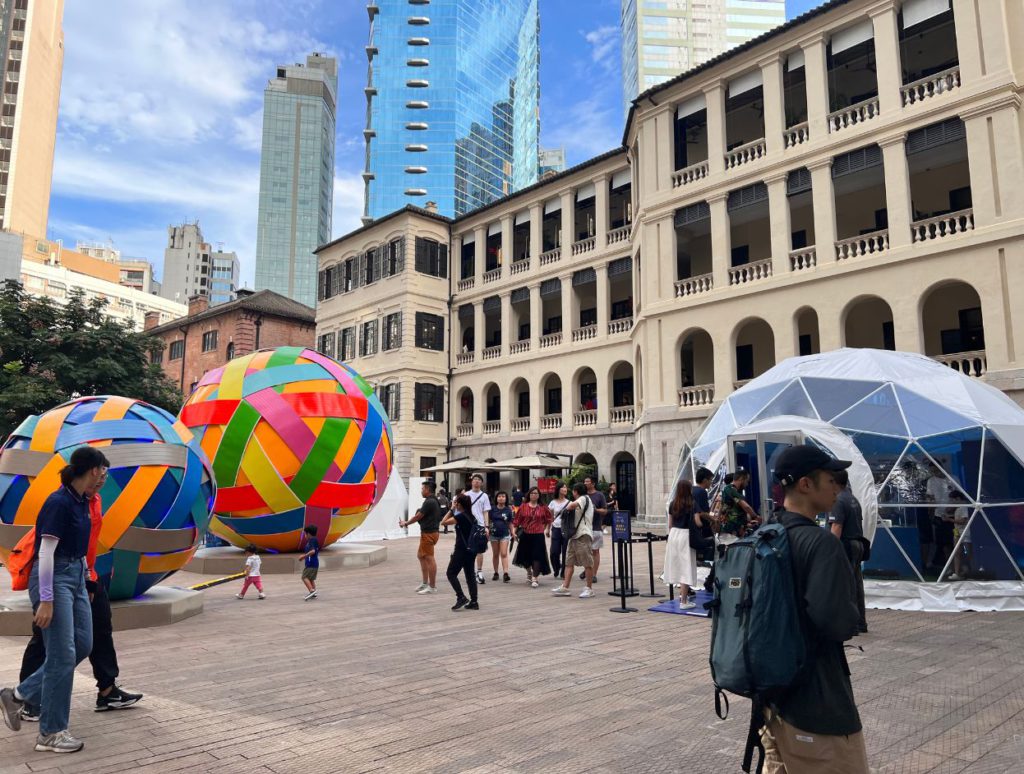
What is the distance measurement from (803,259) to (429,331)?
1923cm

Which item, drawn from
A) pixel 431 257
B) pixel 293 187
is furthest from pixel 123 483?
pixel 293 187

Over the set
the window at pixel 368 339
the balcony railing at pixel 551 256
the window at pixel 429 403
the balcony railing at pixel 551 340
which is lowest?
the window at pixel 429 403

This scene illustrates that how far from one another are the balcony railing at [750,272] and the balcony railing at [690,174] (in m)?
3.67

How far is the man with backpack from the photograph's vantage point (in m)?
2.57

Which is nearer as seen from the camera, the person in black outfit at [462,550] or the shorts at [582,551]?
the person in black outfit at [462,550]

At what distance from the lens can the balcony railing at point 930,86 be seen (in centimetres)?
2045

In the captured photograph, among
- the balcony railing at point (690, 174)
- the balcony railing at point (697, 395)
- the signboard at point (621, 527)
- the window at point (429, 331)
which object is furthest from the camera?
the window at point (429, 331)

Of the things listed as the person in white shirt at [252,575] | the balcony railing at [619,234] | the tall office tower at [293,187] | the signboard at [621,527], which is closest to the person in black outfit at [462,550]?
the signboard at [621,527]

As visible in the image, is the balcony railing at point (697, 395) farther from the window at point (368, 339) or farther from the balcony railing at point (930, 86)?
the window at point (368, 339)

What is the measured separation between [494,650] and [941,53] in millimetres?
24962

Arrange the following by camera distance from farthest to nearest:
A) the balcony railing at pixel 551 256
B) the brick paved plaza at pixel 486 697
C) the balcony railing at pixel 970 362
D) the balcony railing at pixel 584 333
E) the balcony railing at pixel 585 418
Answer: the balcony railing at pixel 551 256
the balcony railing at pixel 584 333
the balcony railing at pixel 585 418
the balcony railing at pixel 970 362
the brick paved plaza at pixel 486 697

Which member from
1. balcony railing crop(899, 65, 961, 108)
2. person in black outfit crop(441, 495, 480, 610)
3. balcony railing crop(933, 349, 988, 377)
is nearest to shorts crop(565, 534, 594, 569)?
person in black outfit crop(441, 495, 480, 610)

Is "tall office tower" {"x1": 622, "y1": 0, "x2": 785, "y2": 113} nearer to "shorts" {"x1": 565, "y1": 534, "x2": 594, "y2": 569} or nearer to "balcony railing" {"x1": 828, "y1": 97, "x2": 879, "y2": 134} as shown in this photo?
"balcony railing" {"x1": 828, "y1": 97, "x2": 879, "y2": 134}

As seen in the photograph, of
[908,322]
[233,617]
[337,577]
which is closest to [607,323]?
[908,322]
